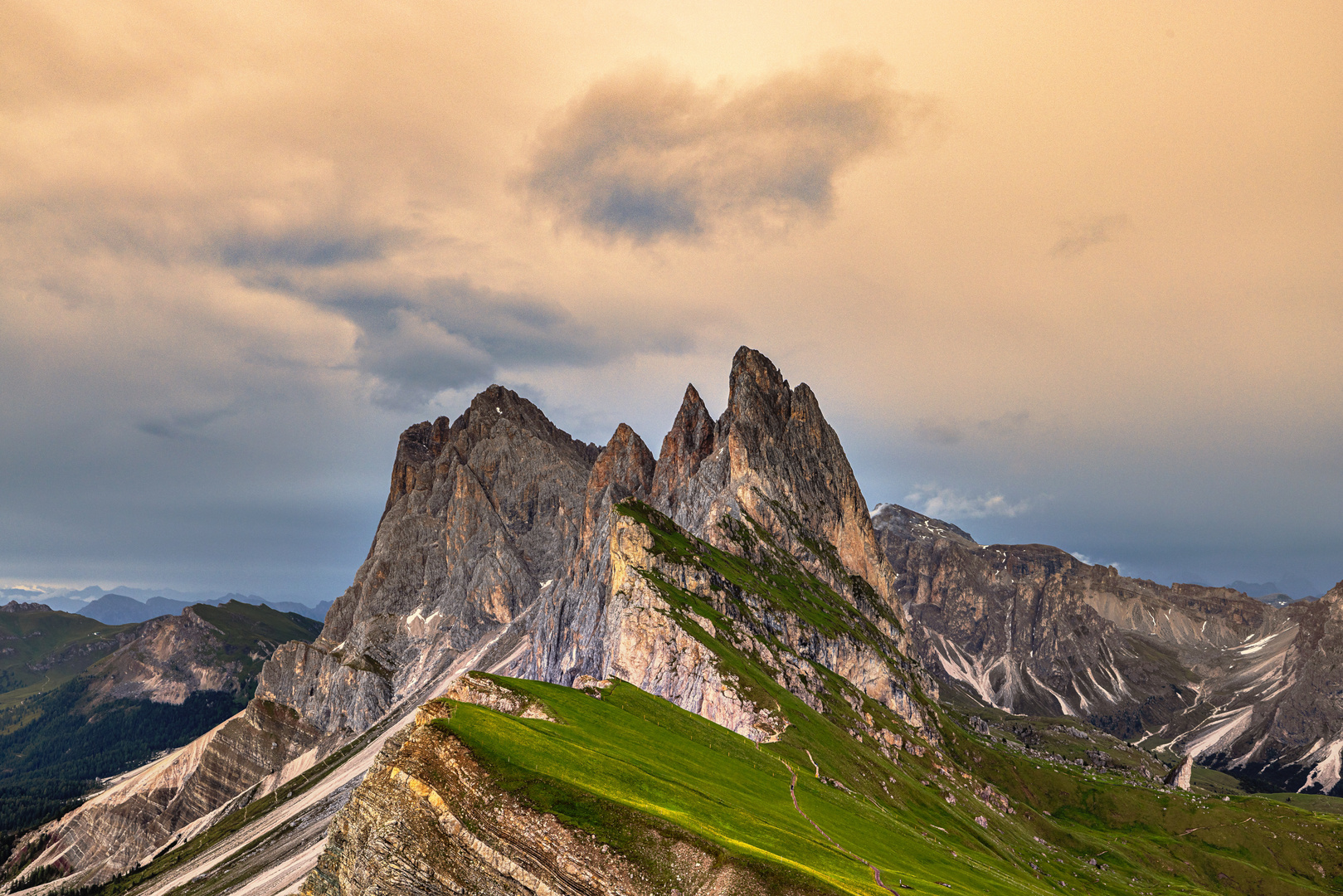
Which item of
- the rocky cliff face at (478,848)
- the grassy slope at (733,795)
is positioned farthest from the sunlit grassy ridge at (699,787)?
the rocky cliff face at (478,848)

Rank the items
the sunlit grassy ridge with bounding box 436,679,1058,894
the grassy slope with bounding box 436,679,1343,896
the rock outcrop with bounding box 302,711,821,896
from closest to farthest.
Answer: the rock outcrop with bounding box 302,711,821,896 < the sunlit grassy ridge with bounding box 436,679,1058,894 < the grassy slope with bounding box 436,679,1343,896

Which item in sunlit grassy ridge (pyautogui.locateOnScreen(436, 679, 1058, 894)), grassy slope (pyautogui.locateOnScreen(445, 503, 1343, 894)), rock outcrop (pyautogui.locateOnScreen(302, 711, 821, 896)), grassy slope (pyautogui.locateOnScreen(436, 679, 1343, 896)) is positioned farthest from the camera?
grassy slope (pyautogui.locateOnScreen(445, 503, 1343, 894))

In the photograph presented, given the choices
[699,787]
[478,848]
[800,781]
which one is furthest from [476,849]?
[800,781]

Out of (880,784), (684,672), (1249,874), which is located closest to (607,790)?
(684,672)

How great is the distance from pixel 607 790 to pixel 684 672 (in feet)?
233

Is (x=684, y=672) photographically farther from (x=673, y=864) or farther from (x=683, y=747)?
(x=673, y=864)

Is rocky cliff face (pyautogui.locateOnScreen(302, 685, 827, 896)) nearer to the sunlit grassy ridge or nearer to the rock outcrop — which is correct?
the rock outcrop

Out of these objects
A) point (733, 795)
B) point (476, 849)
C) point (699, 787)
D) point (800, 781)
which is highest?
point (699, 787)

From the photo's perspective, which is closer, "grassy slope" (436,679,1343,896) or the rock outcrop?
the rock outcrop

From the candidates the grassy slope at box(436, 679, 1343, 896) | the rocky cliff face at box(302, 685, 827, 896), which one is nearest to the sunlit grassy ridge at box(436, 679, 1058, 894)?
the grassy slope at box(436, 679, 1343, 896)

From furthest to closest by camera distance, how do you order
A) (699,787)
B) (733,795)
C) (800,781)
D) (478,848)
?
1. (800,781)
2. (733,795)
3. (699,787)
4. (478,848)

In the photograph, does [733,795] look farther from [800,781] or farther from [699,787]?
[800,781]

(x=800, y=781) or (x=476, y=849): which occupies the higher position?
(x=476, y=849)

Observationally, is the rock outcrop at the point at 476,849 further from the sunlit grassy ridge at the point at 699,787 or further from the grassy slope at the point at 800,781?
the grassy slope at the point at 800,781
